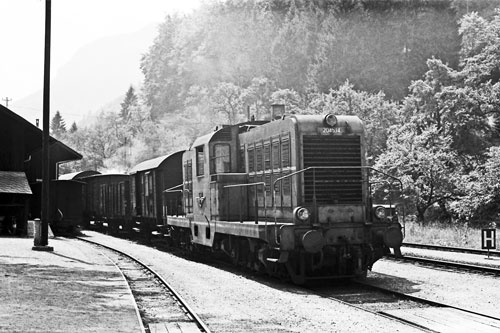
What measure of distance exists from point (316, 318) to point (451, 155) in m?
26.1

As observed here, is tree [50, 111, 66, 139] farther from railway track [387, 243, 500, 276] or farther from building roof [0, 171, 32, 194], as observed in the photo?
railway track [387, 243, 500, 276]

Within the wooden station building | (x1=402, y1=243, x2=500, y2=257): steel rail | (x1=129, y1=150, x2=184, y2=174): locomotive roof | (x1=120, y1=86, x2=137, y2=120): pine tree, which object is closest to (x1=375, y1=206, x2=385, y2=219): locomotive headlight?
(x1=402, y1=243, x2=500, y2=257): steel rail

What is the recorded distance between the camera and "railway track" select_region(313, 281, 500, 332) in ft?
28.3

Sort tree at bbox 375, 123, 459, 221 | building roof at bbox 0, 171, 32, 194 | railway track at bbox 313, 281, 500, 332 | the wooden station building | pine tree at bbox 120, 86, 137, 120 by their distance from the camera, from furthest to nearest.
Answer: pine tree at bbox 120, 86, 137, 120 < tree at bbox 375, 123, 459, 221 < the wooden station building < building roof at bbox 0, 171, 32, 194 < railway track at bbox 313, 281, 500, 332

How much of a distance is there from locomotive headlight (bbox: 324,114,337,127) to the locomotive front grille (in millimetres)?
280

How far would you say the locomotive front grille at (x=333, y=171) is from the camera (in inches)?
512

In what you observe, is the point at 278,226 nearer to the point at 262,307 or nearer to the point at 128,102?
the point at 262,307

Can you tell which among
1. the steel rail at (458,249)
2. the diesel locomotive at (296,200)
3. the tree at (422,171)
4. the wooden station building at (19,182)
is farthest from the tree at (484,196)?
the wooden station building at (19,182)

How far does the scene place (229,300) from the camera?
1127 cm

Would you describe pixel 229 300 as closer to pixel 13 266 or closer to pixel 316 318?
pixel 316 318

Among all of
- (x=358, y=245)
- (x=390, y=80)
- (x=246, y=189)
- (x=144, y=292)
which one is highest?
(x=390, y=80)

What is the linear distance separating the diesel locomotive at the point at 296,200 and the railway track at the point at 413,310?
857mm

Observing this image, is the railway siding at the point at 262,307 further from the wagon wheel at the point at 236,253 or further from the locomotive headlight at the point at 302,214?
the locomotive headlight at the point at 302,214

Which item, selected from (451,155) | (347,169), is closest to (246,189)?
(347,169)
